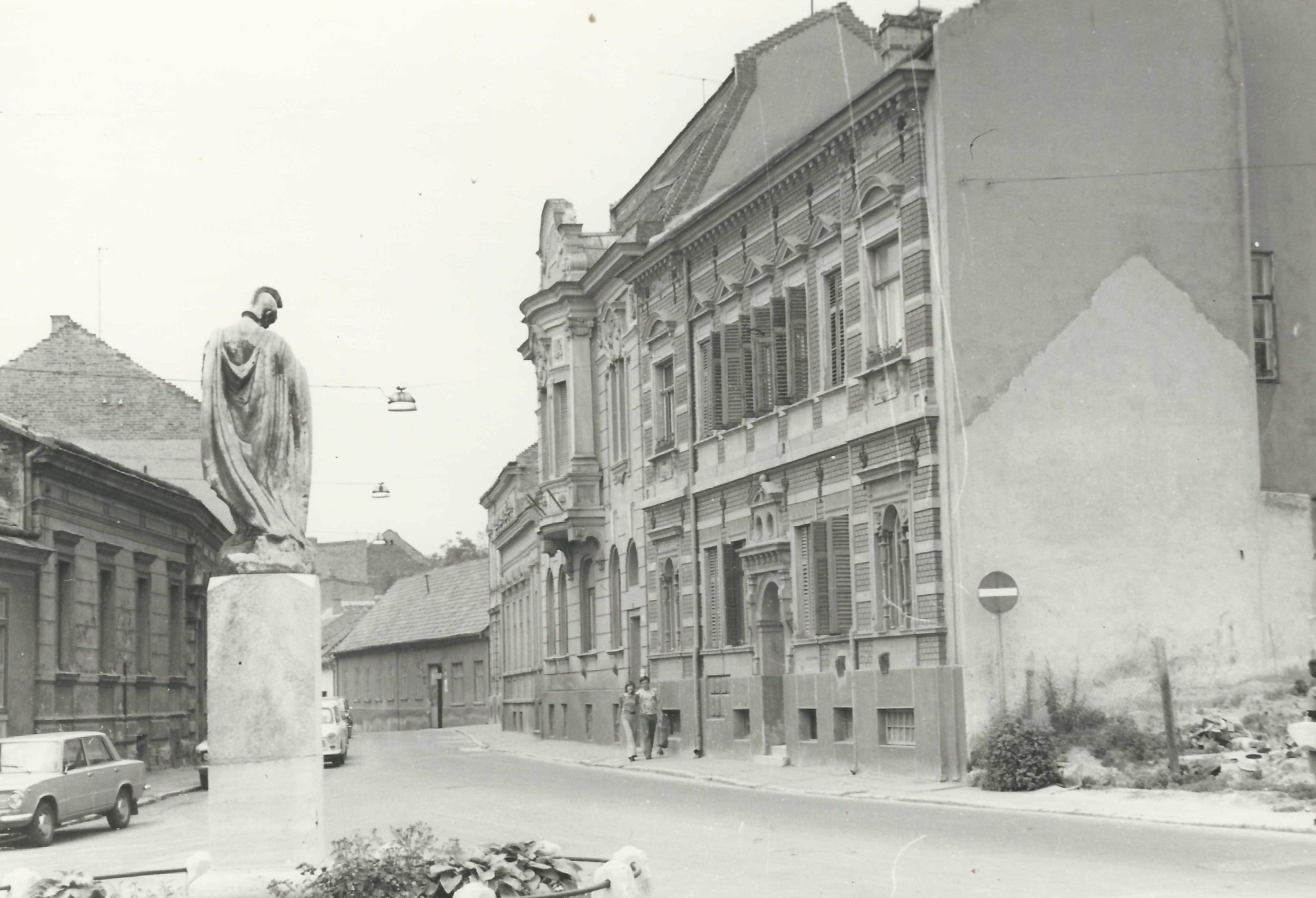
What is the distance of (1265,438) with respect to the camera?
90.0ft

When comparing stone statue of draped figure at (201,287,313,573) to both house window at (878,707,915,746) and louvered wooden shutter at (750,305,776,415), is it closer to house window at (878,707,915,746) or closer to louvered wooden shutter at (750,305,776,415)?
house window at (878,707,915,746)

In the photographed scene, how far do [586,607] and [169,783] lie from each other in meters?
13.8

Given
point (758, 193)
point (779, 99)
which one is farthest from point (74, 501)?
point (779, 99)

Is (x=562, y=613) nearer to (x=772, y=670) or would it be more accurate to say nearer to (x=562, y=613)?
(x=562, y=613)

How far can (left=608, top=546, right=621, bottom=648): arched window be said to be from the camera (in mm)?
42656

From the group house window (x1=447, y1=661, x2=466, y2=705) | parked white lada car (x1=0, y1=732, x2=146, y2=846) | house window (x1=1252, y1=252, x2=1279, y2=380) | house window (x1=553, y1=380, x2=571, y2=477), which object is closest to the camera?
parked white lada car (x1=0, y1=732, x2=146, y2=846)

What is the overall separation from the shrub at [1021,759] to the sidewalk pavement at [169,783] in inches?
475

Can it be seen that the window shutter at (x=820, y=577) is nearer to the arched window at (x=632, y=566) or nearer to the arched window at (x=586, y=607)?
the arched window at (x=632, y=566)

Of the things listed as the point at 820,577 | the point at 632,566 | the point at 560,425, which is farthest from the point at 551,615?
the point at 820,577

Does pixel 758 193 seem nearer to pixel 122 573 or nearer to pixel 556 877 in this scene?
pixel 122 573

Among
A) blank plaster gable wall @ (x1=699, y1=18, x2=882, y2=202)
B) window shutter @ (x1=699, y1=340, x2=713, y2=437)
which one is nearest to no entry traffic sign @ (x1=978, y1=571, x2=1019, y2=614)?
window shutter @ (x1=699, y1=340, x2=713, y2=437)

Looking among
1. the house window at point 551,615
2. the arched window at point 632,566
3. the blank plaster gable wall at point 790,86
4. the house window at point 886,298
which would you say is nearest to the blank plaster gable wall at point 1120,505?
the house window at point 886,298

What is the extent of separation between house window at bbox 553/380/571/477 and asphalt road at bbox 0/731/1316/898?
17.2 meters

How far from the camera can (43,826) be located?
2178cm
